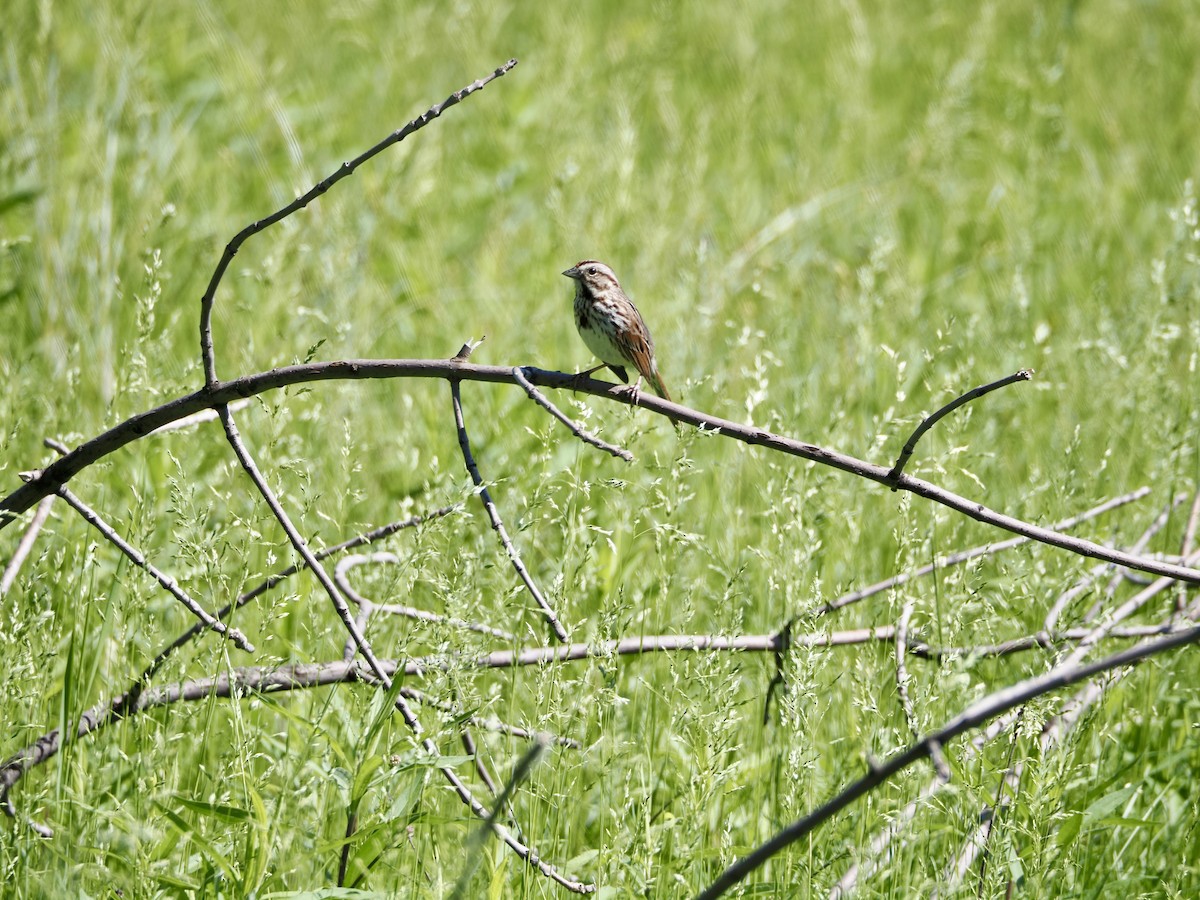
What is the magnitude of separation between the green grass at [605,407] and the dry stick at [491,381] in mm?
156

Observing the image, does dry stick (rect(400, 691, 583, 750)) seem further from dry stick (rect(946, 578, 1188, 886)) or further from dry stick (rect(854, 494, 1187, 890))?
dry stick (rect(946, 578, 1188, 886))

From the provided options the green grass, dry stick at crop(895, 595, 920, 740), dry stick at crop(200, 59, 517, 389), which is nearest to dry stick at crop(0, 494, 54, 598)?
the green grass

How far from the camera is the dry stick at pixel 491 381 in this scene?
5.84 feet

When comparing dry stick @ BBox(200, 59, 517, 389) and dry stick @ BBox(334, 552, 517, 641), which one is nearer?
dry stick @ BBox(200, 59, 517, 389)

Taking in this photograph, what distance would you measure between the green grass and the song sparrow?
0.15 meters

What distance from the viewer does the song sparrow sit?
13.3 feet

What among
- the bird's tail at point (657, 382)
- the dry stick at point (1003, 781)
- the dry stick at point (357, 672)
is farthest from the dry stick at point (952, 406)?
the bird's tail at point (657, 382)

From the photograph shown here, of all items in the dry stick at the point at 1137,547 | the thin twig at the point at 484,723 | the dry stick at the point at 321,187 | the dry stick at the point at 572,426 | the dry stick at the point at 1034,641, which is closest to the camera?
the dry stick at the point at 321,187

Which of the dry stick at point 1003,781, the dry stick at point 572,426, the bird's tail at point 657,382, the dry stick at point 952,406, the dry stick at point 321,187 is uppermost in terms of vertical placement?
the bird's tail at point 657,382

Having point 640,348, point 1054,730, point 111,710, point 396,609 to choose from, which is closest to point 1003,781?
point 1054,730

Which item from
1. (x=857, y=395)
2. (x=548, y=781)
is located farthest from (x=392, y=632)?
(x=857, y=395)

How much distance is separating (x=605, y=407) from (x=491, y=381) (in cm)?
173

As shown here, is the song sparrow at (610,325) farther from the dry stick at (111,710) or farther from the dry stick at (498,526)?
the dry stick at (498,526)

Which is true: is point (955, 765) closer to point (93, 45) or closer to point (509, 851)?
point (509, 851)
